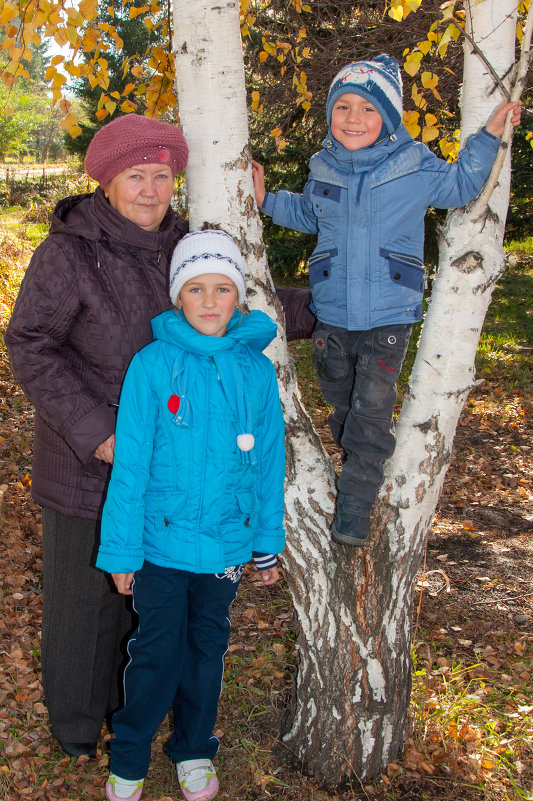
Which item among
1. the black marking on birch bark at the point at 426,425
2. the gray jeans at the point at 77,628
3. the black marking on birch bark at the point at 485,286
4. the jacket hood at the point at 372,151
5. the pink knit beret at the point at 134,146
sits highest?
the jacket hood at the point at 372,151

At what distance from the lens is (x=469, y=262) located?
7.71ft

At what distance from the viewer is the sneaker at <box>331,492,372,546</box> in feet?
8.07

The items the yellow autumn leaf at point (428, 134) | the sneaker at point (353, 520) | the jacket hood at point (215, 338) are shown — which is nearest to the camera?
the jacket hood at point (215, 338)

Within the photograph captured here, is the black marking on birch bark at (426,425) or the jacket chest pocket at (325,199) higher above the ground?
the jacket chest pocket at (325,199)

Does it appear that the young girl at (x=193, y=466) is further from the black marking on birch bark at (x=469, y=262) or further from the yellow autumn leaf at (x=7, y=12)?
the yellow autumn leaf at (x=7, y=12)

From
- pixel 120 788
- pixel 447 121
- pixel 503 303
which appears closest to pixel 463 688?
pixel 120 788

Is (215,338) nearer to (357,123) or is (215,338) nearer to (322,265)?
(322,265)

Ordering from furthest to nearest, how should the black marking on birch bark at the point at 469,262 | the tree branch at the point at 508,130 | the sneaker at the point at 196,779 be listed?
the sneaker at the point at 196,779
the black marking on birch bark at the point at 469,262
the tree branch at the point at 508,130

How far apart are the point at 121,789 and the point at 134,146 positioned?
7.33 feet

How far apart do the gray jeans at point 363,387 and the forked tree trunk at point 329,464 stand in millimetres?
84

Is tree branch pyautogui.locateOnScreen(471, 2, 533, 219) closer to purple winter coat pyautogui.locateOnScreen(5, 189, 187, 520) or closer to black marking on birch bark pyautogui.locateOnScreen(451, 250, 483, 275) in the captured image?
black marking on birch bark pyautogui.locateOnScreen(451, 250, 483, 275)

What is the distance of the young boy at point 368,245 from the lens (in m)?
2.50

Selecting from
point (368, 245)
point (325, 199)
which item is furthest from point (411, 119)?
point (368, 245)

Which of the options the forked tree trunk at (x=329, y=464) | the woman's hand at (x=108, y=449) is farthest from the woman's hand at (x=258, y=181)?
the woman's hand at (x=108, y=449)
